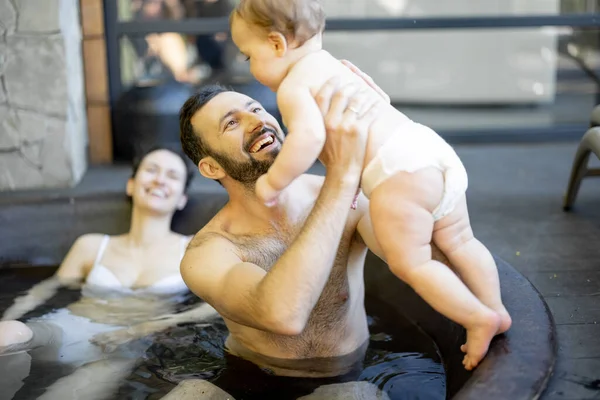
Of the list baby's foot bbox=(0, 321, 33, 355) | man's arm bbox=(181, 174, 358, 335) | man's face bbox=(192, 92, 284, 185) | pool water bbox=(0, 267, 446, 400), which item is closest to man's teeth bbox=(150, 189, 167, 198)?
pool water bbox=(0, 267, 446, 400)

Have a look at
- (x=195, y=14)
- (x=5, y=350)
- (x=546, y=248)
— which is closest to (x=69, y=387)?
(x=5, y=350)

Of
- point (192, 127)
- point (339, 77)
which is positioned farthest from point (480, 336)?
point (192, 127)

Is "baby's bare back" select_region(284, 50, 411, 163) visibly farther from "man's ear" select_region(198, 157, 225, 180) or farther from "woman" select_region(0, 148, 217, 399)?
"woman" select_region(0, 148, 217, 399)

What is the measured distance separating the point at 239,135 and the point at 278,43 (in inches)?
18.1

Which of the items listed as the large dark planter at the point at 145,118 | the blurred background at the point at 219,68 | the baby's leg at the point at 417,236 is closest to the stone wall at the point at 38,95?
the blurred background at the point at 219,68

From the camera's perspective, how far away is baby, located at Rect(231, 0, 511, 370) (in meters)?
1.84

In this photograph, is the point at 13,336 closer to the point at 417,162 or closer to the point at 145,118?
the point at 417,162

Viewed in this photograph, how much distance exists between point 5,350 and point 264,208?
105 cm

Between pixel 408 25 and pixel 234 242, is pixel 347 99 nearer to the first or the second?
pixel 234 242

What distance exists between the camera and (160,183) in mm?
3516

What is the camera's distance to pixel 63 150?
4168mm

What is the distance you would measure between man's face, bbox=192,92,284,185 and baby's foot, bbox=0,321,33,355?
3.23 ft

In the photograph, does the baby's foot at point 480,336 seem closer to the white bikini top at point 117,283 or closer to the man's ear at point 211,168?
the man's ear at point 211,168

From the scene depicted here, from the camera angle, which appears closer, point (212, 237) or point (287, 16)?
point (287, 16)
